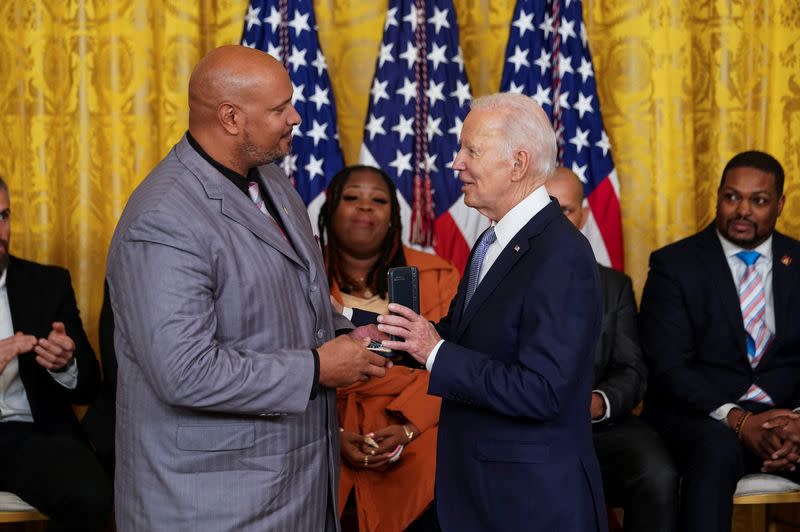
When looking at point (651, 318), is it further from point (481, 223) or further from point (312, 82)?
point (312, 82)

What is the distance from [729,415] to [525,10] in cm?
250

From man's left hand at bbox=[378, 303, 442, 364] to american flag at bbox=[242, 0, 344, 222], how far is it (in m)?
2.61

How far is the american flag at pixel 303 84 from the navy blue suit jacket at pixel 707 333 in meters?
1.85

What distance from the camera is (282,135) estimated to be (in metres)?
2.96

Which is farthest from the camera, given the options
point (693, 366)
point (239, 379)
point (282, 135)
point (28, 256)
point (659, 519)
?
point (28, 256)

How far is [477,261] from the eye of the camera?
2.93 meters

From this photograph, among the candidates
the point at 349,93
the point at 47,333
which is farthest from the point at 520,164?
the point at 349,93

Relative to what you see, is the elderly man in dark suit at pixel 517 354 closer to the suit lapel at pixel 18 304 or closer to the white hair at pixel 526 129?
the white hair at pixel 526 129

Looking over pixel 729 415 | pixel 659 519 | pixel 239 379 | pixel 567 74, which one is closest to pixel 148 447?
pixel 239 379

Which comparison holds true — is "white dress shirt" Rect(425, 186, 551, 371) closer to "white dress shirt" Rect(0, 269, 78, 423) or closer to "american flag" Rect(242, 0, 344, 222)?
Answer: "white dress shirt" Rect(0, 269, 78, 423)

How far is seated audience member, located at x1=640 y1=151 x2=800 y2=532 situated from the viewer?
4207 mm

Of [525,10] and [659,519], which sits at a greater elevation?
[525,10]

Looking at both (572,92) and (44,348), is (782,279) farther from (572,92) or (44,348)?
(44,348)

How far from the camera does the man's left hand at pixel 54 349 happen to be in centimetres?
378
